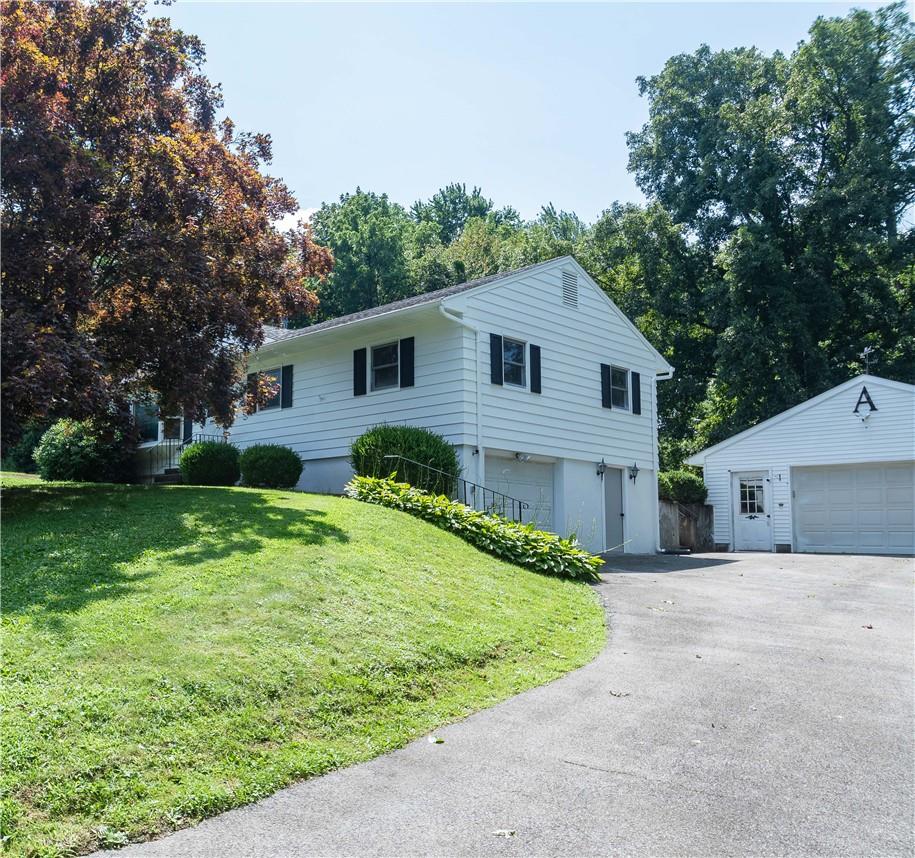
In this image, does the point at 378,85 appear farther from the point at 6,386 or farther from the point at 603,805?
the point at 603,805

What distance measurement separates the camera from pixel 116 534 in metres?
7.97

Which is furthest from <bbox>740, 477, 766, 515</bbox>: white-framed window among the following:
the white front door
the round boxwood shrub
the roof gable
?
the round boxwood shrub

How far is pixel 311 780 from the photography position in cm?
419

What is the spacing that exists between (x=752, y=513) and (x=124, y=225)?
18.4 m

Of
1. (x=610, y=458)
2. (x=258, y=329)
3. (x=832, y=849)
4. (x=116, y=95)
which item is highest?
(x=116, y=95)

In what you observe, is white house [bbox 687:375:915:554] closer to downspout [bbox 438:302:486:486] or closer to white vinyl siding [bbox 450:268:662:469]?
white vinyl siding [bbox 450:268:662:469]

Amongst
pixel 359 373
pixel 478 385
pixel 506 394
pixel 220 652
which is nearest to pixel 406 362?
pixel 359 373

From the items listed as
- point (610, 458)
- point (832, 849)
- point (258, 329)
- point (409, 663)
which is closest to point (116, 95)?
point (258, 329)

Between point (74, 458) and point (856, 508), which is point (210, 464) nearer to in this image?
point (74, 458)

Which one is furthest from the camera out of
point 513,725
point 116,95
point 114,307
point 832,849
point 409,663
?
point 114,307

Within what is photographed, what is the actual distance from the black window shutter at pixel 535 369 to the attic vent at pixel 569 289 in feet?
5.57

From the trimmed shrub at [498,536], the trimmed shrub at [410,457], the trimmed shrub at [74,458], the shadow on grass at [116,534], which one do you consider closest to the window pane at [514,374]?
the trimmed shrub at [410,457]

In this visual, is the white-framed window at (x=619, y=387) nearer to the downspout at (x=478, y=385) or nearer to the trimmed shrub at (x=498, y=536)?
the downspout at (x=478, y=385)

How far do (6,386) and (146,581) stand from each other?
318 cm
